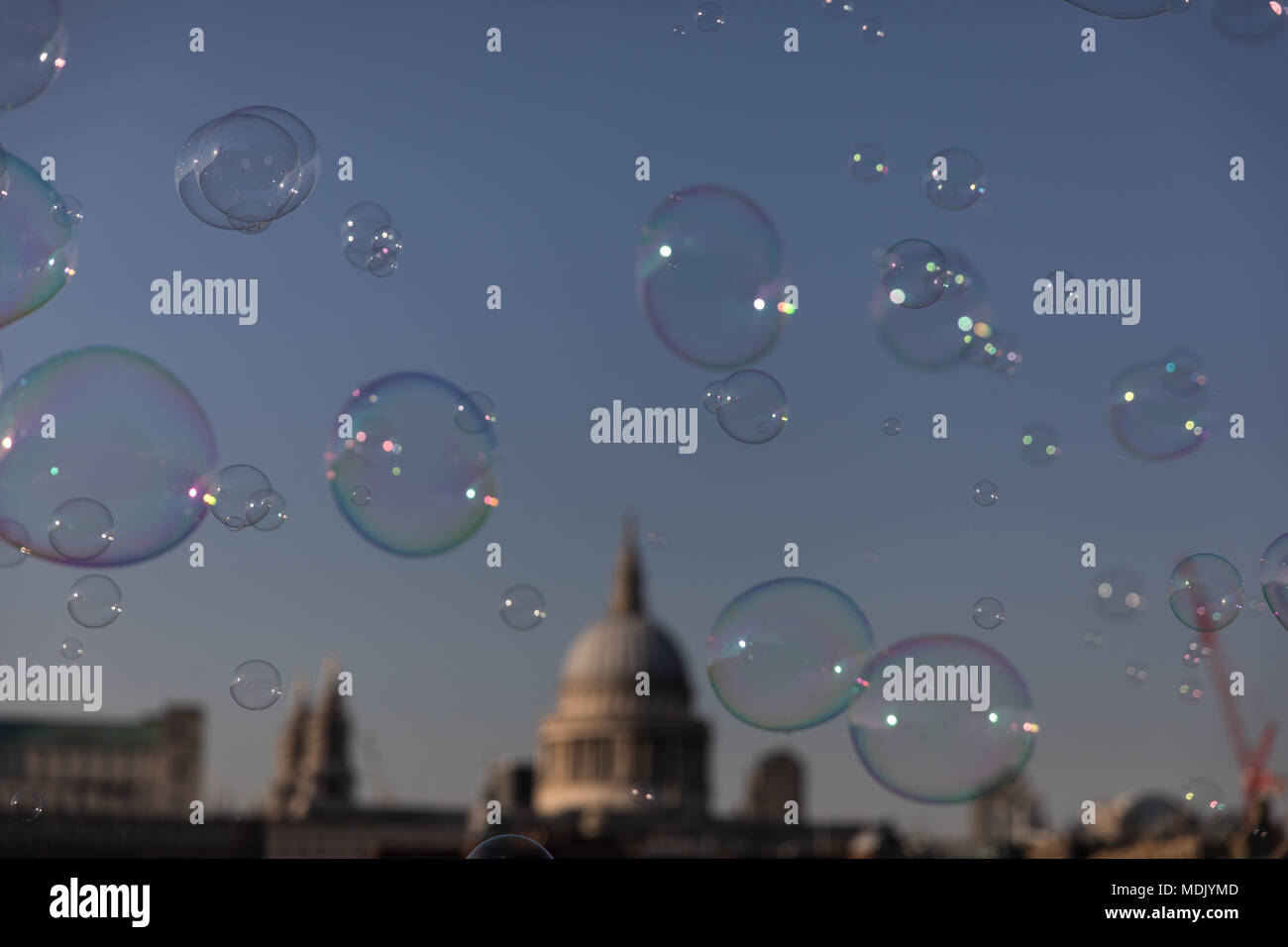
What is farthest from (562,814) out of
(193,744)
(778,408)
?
(778,408)

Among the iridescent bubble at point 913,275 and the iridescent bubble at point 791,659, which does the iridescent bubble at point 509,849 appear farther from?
the iridescent bubble at point 913,275

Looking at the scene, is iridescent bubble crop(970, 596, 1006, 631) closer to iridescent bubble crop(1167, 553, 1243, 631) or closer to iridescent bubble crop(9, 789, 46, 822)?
iridescent bubble crop(1167, 553, 1243, 631)

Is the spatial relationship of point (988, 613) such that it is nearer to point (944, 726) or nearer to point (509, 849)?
point (944, 726)

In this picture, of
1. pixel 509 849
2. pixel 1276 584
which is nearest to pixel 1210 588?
pixel 1276 584

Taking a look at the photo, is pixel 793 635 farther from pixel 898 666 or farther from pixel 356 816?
pixel 356 816

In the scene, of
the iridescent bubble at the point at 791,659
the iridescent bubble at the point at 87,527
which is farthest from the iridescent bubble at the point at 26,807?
the iridescent bubble at the point at 791,659
